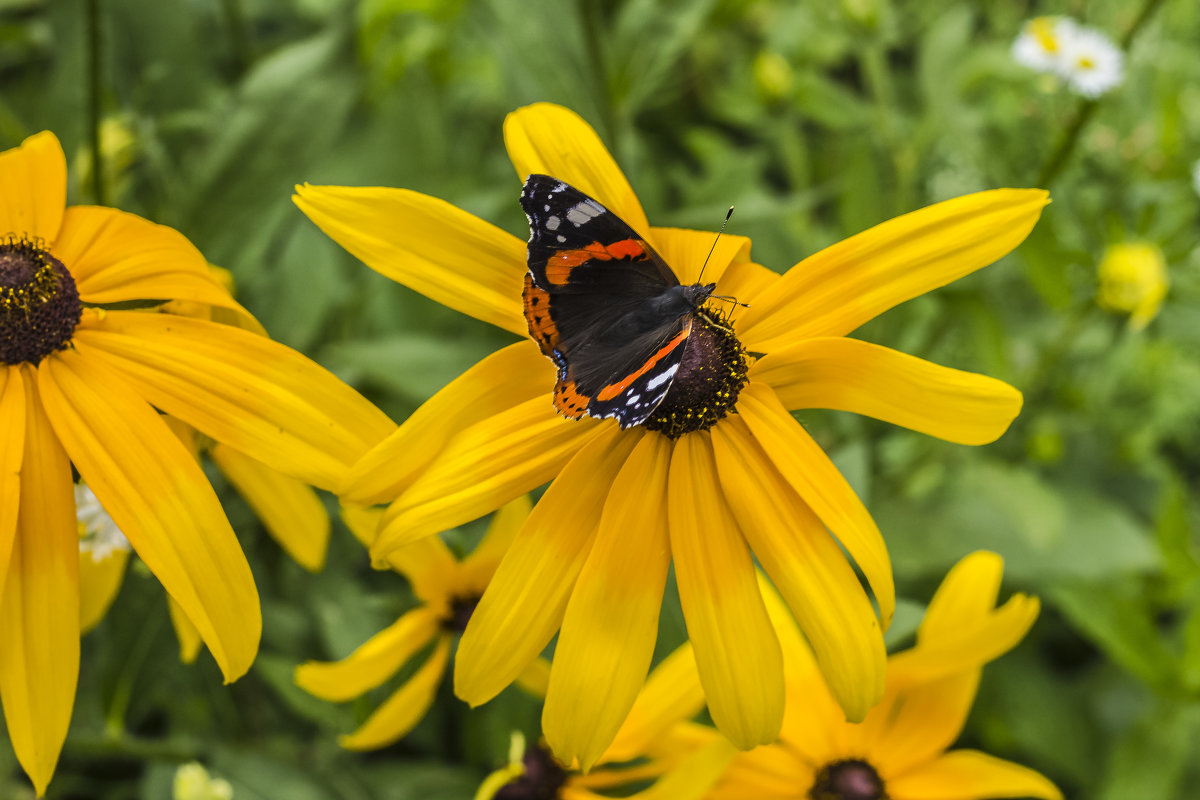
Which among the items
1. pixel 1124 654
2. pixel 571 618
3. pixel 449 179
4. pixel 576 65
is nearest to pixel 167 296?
pixel 571 618

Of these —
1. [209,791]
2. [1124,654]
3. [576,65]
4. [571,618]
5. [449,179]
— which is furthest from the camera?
[449,179]

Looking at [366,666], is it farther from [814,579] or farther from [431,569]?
[814,579]

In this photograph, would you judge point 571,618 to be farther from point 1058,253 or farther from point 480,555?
point 1058,253

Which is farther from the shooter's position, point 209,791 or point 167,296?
point 209,791

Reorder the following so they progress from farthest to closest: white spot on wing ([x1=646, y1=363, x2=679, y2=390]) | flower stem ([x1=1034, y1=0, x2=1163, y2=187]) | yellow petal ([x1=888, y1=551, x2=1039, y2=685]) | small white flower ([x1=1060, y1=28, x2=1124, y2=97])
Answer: small white flower ([x1=1060, y1=28, x2=1124, y2=97]) < flower stem ([x1=1034, y1=0, x2=1163, y2=187]) < yellow petal ([x1=888, y1=551, x2=1039, y2=685]) < white spot on wing ([x1=646, y1=363, x2=679, y2=390])

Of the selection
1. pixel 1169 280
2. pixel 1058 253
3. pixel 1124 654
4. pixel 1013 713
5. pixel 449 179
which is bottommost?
pixel 1013 713

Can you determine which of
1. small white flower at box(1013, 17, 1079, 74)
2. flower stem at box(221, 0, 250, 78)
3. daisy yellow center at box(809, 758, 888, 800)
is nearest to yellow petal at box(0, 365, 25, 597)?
daisy yellow center at box(809, 758, 888, 800)

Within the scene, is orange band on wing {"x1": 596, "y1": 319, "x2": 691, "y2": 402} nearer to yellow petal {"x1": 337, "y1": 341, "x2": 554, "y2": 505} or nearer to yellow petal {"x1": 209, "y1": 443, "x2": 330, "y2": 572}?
yellow petal {"x1": 337, "y1": 341, "x2": 554, "y2": 505}

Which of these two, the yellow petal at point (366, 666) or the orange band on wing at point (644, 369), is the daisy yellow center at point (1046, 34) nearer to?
the orange band on wing at point (644, 369)
